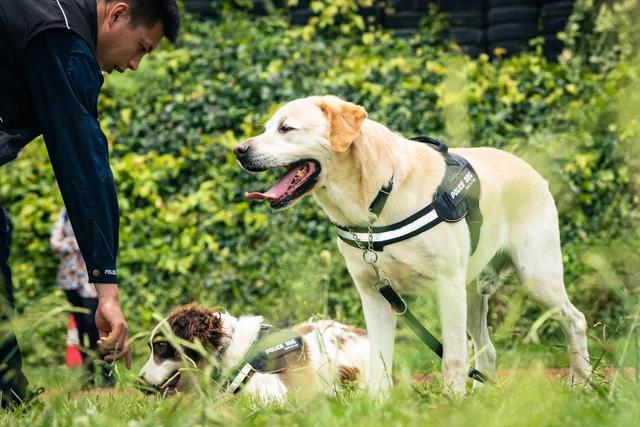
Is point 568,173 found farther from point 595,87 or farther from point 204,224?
point 204,224

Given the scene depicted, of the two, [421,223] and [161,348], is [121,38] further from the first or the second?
[161,348]

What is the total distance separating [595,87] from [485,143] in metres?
1.12

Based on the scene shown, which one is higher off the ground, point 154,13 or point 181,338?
point 154,13

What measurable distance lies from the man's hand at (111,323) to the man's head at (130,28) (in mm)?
1016

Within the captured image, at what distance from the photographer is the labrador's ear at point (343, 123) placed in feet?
13.6

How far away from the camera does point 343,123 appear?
13.8ft

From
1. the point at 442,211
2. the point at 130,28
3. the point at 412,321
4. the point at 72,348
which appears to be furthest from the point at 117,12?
the point at 72,348

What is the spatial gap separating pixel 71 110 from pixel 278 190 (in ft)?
4.07

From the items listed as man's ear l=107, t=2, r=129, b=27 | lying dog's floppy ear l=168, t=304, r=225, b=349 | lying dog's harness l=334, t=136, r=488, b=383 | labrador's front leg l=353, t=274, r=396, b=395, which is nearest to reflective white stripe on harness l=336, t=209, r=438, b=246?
lying dog's harness l=334, t=136, r=488, b=383

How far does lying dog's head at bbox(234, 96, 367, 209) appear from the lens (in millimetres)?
4219

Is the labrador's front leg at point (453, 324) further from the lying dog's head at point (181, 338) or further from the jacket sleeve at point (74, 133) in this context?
the jacket sleeve at point (74, 133)

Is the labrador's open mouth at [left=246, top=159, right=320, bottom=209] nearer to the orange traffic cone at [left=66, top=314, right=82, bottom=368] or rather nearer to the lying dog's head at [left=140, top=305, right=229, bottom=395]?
the lying dog's head at [left=140, top=305, right=229, bottom=395]

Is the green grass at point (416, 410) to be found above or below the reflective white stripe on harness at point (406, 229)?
above

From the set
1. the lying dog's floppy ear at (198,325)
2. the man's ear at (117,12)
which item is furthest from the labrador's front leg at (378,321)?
the man's ear at (117,12)
